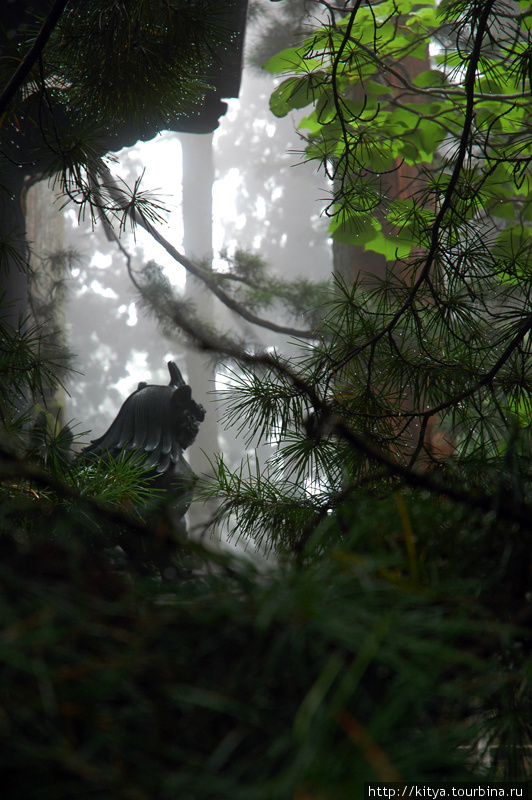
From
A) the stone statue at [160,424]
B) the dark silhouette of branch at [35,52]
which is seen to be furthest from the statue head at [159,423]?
the dark silhouette of branch at [35,52]

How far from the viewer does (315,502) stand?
1.24 feet

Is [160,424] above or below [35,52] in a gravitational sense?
above

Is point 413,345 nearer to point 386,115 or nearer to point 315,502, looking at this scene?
point 315,502

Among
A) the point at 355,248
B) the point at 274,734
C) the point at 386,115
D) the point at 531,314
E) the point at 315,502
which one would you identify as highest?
the point at 355,248

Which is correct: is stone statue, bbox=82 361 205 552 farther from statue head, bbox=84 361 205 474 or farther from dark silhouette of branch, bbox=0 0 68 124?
dark silhouette of branch, bbox=0 0 68 124

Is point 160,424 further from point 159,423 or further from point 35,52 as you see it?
point 35,52

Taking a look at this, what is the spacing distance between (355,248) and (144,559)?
156cm

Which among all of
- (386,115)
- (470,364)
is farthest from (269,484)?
(386,115)

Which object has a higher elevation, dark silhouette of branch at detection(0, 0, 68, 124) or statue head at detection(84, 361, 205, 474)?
statue head at detection(84, 361, 205, 474)

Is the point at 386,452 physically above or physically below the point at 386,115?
below

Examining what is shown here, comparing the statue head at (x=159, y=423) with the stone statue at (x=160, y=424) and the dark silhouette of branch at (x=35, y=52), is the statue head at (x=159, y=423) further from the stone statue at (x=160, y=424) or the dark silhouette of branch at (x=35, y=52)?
the dark silhouette of branch at (x=35, y=52)

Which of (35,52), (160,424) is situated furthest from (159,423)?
(35,52)

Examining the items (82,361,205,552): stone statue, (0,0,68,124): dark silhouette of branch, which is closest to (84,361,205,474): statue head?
(82,361,205,552): stone statue

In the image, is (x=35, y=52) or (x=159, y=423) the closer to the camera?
(x=35, y=52)
